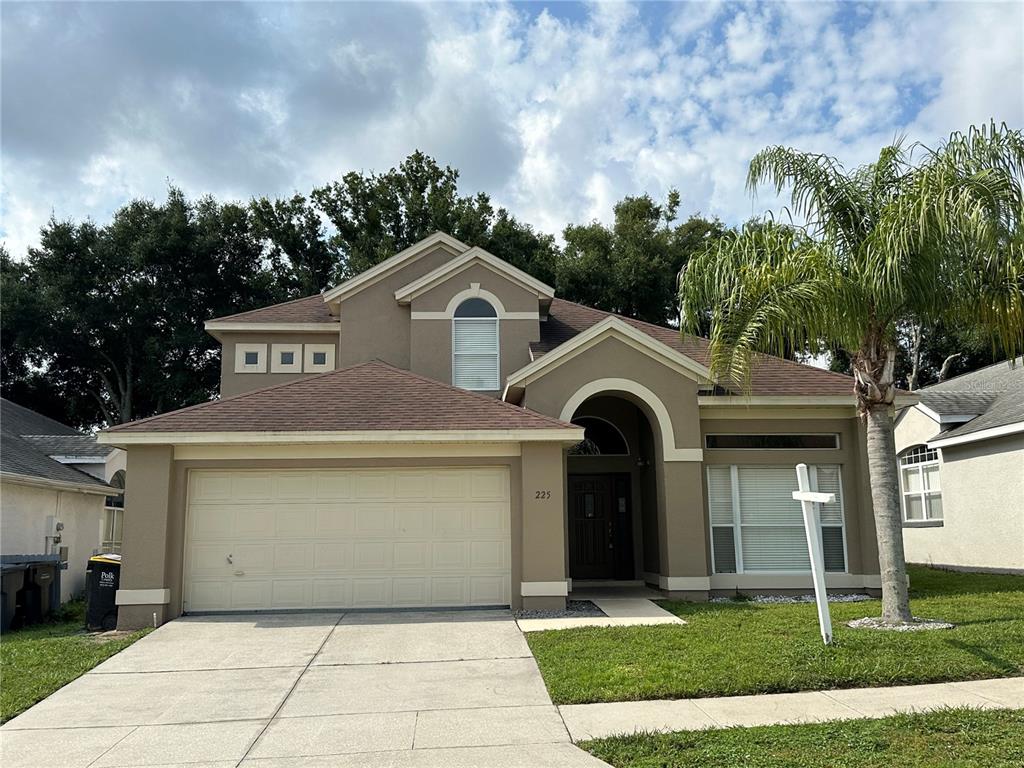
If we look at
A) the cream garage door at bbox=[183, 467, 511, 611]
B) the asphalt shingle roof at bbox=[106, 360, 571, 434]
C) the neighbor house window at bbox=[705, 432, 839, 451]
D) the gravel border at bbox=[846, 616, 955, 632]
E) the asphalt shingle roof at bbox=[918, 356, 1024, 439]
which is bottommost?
the gravel border at bbox=[846, 616, 955, 632]

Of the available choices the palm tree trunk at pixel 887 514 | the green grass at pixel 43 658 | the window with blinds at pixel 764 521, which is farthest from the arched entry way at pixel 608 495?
the green grass at pixel 43 658

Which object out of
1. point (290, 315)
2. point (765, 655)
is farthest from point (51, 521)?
point (765, 655)

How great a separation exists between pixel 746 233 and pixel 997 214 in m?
3.15

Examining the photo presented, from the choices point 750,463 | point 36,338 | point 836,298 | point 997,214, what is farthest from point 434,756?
point 36,338

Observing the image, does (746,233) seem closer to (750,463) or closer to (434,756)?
(750,463)

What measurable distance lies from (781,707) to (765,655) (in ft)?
A: 5.03

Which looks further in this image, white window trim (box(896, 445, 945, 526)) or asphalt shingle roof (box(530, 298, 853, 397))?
white window trim (box(896, 445, 945, 526))

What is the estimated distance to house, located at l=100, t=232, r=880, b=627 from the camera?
44.1ft

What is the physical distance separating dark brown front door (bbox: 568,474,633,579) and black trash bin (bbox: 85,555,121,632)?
886 centimetres

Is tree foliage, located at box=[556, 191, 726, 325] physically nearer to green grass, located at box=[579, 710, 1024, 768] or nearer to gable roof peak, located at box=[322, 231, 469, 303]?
gable roof peak, located at box=[322, 231, 469, 303]

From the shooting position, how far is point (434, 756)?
676 centimetres

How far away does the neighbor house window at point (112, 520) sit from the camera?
2030cm

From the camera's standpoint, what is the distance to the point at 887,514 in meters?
11.2

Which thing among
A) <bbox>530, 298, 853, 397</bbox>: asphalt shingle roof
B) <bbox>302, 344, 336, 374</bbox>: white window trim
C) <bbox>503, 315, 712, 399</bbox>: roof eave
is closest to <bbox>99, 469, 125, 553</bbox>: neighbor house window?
<bbox>302, 344, 336, 374</bbox>: white window trim
